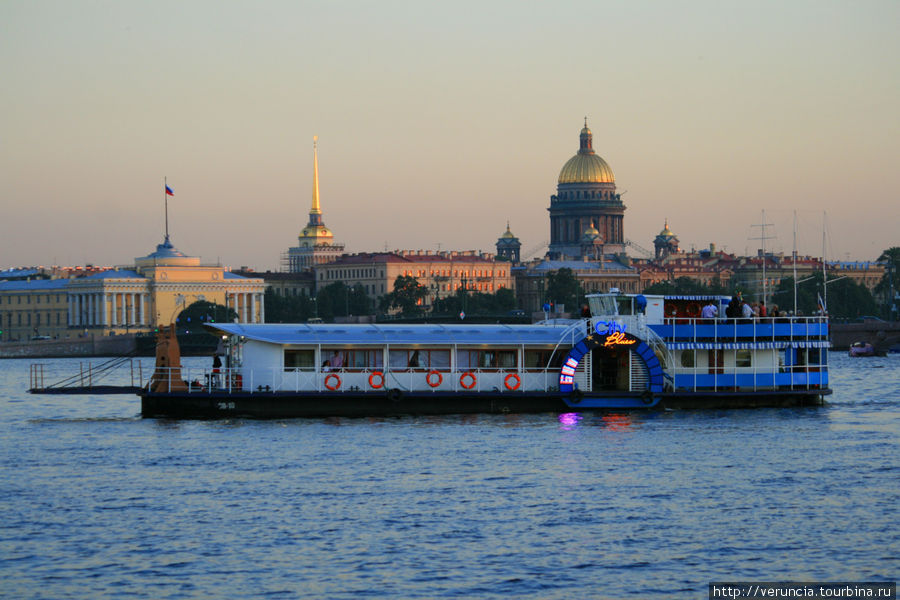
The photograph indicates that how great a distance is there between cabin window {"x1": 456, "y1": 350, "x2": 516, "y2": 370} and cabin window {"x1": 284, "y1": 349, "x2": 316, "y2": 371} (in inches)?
174

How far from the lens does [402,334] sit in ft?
161

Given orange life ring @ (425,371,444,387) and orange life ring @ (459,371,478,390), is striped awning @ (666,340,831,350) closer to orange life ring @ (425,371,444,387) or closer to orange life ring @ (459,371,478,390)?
orange life ring @ (459,371,478,390)

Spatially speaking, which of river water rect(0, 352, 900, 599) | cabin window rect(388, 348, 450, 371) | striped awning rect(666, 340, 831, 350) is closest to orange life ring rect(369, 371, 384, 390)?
cabin window rect(388, 348, 450, 371)

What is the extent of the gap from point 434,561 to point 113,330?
166m

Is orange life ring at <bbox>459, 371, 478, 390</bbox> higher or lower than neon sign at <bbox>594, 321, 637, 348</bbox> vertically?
lower

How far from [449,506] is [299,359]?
15.6 meters

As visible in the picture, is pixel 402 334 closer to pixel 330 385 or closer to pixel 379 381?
pixel 379 381

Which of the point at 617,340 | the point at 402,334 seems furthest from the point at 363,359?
the point at 617,340

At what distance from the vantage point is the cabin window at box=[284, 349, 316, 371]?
48.0 meters

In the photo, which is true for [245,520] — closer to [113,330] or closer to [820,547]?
[820,547]

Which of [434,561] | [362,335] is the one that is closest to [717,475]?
[434,561]

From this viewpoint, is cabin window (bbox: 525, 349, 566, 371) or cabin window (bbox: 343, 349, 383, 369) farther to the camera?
cabin window (bbox: 525, 349, 566, 371)

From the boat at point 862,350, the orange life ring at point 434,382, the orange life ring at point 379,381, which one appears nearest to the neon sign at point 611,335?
the orange life ring at point 434,382

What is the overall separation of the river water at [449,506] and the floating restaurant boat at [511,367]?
66 centimetres
